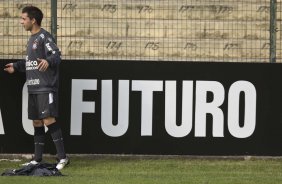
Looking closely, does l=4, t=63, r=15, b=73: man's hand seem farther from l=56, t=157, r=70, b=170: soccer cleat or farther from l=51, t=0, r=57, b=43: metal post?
l=56, t=157, r=70, b=170: soccer cleat

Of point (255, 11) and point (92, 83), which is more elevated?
point (255, 11)

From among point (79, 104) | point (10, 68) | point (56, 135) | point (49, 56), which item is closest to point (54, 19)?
point (10, 68)

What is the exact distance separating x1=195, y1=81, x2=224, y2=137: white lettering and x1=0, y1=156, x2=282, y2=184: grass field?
0.50m

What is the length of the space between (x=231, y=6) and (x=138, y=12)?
160 cm

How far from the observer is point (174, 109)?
10539 mm

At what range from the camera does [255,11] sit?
12.8 meters

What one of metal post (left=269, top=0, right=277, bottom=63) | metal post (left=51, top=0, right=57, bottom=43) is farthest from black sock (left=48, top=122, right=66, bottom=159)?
metal post (left=269, top=0, right=277, bottom=63)

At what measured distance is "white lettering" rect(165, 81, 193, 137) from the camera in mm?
10523

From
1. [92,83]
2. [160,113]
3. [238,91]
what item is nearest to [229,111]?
[238,91]

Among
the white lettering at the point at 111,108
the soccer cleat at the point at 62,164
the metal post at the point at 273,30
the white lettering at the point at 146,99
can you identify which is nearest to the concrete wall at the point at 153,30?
the metal post at the point at 273,30

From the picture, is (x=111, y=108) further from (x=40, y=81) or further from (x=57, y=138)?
(x=40, y=81)

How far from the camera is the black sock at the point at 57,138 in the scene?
9.59m

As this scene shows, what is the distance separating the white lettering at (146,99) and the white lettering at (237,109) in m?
0.99

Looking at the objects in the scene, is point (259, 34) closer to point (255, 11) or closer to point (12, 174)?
point (255, 11)
